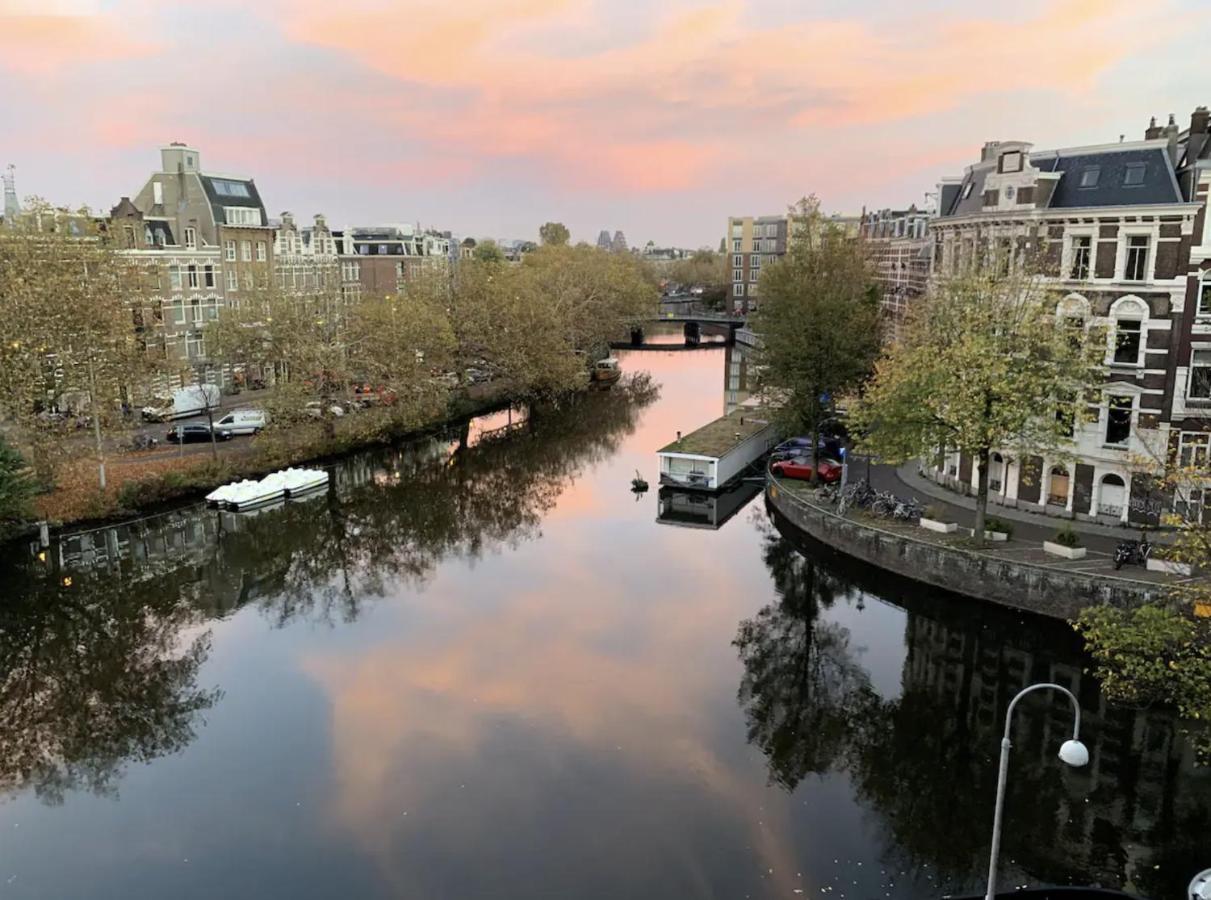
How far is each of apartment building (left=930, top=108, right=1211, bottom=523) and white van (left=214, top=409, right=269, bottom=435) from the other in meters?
37.8

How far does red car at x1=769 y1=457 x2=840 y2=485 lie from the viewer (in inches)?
1642

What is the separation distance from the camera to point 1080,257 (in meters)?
31.8

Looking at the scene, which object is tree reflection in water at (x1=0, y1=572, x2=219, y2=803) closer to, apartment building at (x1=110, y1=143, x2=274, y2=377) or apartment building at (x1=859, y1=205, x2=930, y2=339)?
apartment building at (x1=110, y1=143, x2=274, y2=377)

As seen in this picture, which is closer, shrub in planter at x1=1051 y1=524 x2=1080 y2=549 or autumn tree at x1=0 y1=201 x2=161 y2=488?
shrub in planter at x1=1051 y1=524 x2=1080 y2=549

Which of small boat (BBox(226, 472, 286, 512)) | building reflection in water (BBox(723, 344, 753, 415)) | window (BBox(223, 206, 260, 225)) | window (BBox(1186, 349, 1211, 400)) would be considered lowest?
small boat (BBox(226, 472, 286, 512))

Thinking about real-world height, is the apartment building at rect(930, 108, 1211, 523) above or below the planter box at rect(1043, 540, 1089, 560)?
above

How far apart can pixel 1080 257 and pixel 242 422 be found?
41806 millimetres

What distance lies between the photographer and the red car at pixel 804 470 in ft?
137

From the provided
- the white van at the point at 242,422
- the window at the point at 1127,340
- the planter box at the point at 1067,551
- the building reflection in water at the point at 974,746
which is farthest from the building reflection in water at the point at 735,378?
the building reflection in water at the point at 974,746

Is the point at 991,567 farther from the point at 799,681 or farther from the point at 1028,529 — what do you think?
the point at 799,681

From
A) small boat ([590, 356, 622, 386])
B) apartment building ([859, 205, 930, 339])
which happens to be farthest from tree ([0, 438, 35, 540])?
small boat ([590, 356, 622, 386])

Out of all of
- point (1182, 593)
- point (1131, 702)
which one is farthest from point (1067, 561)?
point (1182, 593)

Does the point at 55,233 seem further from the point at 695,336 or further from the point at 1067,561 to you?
the point at 695,336

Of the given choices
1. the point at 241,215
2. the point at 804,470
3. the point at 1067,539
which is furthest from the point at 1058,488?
the point at 241,215
